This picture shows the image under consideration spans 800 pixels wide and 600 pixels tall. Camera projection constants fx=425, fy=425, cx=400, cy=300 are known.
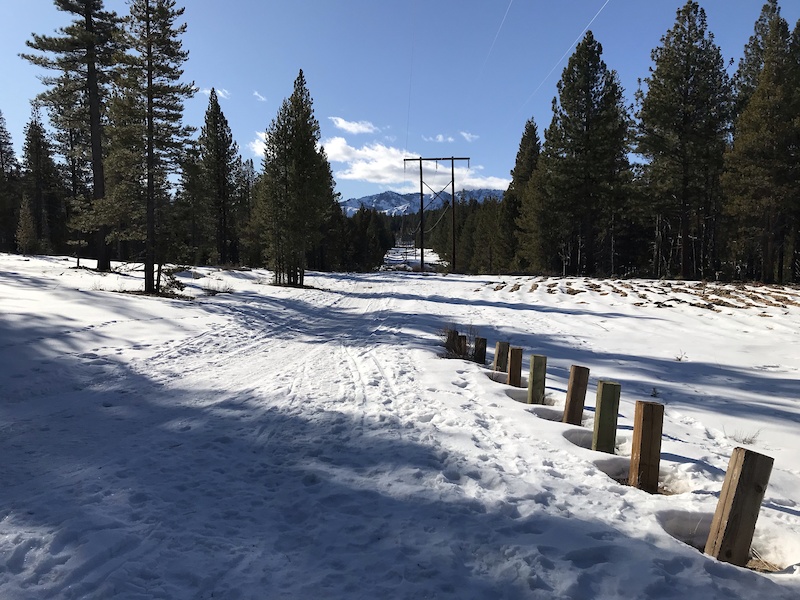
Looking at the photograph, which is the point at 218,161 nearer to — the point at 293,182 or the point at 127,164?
the point at 293,182

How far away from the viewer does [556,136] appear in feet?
86.4

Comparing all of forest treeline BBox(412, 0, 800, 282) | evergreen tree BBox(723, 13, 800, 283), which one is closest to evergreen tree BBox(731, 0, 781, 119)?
forest treeline BBox(412, 0, 800, 282)

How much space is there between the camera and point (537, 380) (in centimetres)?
590

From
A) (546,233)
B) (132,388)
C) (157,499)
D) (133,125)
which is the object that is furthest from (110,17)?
(546,233)

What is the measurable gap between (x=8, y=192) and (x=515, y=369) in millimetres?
57813

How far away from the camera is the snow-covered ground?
8.46 feet

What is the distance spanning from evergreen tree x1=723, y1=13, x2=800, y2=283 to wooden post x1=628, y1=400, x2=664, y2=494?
23826 mm

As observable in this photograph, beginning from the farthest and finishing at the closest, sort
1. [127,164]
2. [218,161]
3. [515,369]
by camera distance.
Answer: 1. [218,161]
2. [127,164]
3. [515,369]

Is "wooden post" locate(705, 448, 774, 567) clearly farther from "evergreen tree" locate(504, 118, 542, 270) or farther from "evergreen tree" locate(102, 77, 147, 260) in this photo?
"evergreen tree" locate(504, 118, 542, 270)

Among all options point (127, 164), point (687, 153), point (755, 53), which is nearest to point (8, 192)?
point (127, 164)

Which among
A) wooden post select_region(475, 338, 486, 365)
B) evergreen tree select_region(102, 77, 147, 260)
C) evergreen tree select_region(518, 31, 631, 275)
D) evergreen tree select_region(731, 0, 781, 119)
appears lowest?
wooden post select_region(475, 338, 486, 365)

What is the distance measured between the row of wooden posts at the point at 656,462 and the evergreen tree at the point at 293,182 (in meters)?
18.7

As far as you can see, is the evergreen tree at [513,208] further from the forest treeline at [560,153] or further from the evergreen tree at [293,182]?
the evergreen tree at [293,182]

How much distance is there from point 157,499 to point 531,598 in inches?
109
